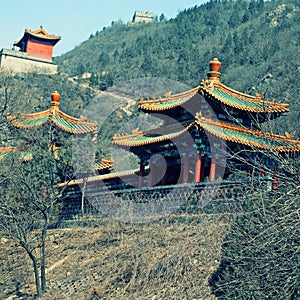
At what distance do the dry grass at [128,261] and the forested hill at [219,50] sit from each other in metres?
31.4

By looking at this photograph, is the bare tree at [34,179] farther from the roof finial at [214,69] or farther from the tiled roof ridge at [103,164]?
the roof finial at [214,69]

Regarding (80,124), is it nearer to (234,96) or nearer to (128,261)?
(234,96)

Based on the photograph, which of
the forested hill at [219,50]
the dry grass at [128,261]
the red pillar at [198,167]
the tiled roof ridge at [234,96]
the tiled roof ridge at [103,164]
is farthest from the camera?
the forested hill at [219,50]

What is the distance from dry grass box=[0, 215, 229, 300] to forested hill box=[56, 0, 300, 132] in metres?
31.4

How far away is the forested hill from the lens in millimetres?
62938

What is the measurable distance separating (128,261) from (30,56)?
57.5 m

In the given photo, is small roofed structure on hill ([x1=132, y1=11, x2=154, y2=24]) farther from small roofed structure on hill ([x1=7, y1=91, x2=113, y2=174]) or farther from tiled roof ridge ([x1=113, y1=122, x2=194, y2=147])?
tiled roof ridge ([x1=113, y1=122, x2=194, y2=147])

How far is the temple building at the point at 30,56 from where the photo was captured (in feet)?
238

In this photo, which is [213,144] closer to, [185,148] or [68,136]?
[185,148]

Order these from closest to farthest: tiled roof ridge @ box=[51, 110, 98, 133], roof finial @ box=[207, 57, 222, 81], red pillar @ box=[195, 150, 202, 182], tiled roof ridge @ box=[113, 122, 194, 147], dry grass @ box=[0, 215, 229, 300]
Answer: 1. dry grass @ box=[0, 215, 229, 300]
2. red pillar @ box=[195, 150, 202, 182]
3. tiled roof ridge @ box=[113, 122, 194, 147]
4. roof finial @ box=[207, 57, 222, 81]
5. tiled roof ridge @ box=[51, 110, 98, 133]

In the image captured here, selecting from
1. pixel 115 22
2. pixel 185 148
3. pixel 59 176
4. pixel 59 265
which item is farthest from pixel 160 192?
pixel 115 22

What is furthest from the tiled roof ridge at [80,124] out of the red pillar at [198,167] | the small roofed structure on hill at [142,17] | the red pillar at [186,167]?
the small roofed structure on hill at [142,17]

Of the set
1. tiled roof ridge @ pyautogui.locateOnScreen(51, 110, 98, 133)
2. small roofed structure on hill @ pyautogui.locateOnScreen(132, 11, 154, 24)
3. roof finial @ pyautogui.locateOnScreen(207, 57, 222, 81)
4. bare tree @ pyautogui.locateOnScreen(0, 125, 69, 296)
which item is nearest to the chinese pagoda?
roof finial @ pyautogui.locateOnScreen(207, 57, 222, 81)

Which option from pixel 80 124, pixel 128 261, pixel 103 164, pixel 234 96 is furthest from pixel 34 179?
pixel 234 96
